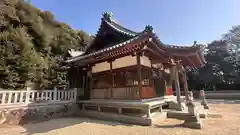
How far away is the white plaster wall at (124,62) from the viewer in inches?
274

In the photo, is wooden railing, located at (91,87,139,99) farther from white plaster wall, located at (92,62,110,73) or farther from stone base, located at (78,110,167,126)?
white plaster wall, located at (92,62,110,73)

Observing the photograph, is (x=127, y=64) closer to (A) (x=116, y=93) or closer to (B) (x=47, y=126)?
(A) (x=116, y=93)

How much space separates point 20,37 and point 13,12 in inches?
123

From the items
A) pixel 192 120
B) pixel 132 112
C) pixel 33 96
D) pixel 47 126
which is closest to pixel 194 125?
pixel 192 120

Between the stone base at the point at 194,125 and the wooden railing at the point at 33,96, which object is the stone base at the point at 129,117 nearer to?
the stone base at the point at 194,125

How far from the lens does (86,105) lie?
805 cm

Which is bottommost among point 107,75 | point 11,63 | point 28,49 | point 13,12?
point 107,75

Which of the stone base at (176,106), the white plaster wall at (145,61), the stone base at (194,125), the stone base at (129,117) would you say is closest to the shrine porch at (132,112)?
the stone base at (129,117)

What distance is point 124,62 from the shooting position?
728 centimetres

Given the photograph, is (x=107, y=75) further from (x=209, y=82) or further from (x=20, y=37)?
(x=209, y=82)

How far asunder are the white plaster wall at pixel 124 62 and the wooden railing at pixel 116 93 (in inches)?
51.2

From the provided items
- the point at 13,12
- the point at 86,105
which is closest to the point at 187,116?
the point at 86,105

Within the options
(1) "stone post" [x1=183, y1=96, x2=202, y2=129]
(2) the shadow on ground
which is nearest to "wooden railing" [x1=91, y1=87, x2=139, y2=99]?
(2) the shadow on ground

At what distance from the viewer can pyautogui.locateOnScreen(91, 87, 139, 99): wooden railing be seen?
6.37 metres
